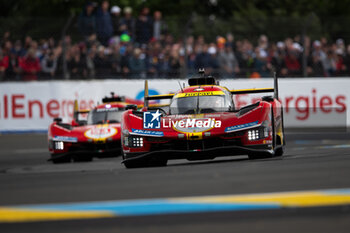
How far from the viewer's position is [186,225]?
13.9 ft

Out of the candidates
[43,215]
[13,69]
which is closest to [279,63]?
[13,69]

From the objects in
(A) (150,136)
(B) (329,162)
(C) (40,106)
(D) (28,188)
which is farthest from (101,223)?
(C) (40,106)

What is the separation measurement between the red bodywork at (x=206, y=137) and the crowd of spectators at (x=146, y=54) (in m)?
9.19

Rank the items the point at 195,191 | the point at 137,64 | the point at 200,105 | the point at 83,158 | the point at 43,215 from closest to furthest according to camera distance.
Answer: the point at 43,215, the point at 195,191, the point at 200,105, the point at 83,158, the point at 137,64

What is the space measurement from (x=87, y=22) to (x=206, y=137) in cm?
1003

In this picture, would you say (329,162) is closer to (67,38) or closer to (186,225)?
(186,225)

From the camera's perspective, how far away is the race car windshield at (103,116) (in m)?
13.8

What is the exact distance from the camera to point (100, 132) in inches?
511

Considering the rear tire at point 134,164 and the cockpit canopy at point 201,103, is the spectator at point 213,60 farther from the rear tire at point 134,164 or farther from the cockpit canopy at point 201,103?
the rear tire at point 134,164

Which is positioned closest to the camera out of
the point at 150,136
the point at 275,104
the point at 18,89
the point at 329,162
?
the point at 329,162

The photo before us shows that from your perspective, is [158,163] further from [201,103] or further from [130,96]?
[130,96]

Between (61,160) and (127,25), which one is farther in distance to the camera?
(127,25)

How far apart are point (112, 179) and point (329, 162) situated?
8.41 ft

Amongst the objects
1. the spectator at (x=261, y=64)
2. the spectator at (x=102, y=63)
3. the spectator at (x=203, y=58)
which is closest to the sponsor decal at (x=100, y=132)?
the spectator at (x=102, y=63)
